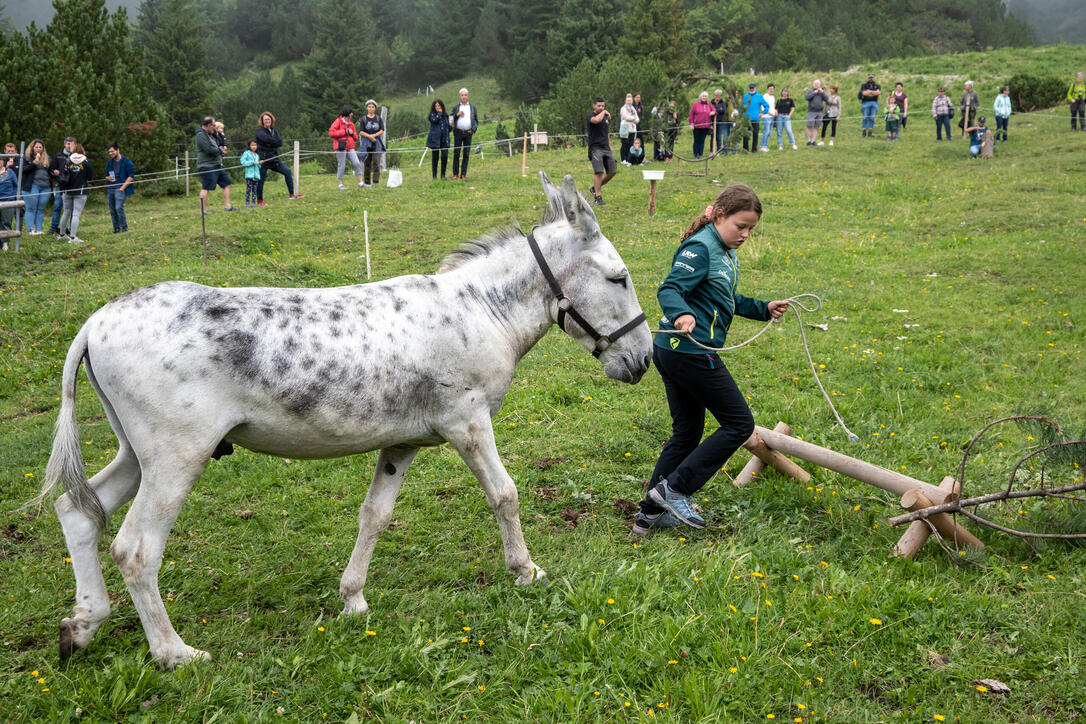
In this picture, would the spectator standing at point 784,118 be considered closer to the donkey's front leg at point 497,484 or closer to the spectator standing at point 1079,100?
the spectator standing at point 1079,100

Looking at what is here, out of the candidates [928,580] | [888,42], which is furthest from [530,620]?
[888,42]

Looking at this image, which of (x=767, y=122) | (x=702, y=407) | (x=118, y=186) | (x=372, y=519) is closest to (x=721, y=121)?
(x=767, y=122)

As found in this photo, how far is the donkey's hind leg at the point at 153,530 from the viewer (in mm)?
4109

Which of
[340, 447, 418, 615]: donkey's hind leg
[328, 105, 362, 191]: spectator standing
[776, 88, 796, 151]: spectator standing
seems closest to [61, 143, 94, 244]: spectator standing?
[328, 105, 362, 191]: spectator standing

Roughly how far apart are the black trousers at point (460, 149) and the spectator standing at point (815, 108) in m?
11.8

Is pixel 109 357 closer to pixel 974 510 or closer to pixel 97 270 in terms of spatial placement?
pixel 974 510

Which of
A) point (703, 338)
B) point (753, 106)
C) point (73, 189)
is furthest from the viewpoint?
point (753, 106)

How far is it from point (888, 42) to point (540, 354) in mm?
79021

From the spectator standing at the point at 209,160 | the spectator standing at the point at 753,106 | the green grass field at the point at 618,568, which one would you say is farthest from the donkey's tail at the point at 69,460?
the spectator standing at the point at 753,106

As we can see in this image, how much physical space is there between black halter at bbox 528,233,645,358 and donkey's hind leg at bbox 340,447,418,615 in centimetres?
129

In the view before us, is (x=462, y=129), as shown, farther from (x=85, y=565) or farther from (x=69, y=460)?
(x=85, y=565)

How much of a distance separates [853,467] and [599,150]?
14.1m

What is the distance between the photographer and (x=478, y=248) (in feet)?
17.1

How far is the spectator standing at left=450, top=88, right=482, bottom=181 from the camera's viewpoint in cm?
2180
